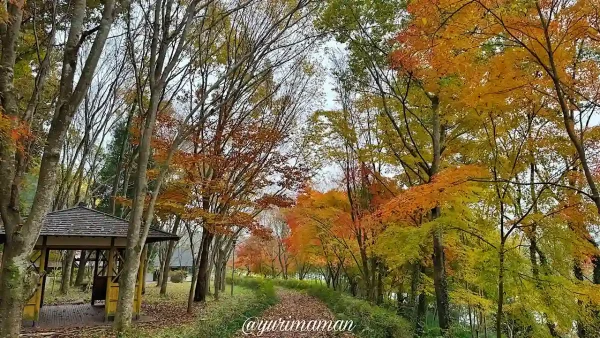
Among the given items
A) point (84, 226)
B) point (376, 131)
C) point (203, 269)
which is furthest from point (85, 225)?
point (376, 131)

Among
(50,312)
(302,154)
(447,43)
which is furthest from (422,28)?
(50,312)

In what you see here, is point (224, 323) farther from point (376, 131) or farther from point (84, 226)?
point (376, 131)

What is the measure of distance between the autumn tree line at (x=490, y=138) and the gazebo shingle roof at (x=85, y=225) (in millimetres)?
7153

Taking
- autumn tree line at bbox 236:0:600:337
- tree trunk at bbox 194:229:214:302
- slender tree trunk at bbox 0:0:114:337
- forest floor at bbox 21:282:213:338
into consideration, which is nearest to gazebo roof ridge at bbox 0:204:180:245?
forest floor at bbox 21:282:213:338

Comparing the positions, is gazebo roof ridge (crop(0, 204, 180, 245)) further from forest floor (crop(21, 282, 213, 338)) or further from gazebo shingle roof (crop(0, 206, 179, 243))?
forest floor (crop(21, 282, 213, 338))

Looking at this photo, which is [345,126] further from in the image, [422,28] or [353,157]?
[422,28]

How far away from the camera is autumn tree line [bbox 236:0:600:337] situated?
5.44 meters

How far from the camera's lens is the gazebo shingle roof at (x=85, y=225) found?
978 centimetres

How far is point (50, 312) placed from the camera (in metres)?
11.2

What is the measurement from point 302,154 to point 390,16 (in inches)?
263

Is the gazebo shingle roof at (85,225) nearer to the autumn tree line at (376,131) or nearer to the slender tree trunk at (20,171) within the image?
the autumn tree line at (376,131)

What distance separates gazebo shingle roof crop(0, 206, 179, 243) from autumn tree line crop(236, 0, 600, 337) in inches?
282

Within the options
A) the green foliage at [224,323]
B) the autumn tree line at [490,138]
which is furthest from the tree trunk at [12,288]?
the autumn tree line at [490,138]

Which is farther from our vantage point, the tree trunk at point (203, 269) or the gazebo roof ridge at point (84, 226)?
the tree trunk at point (203, 269)
